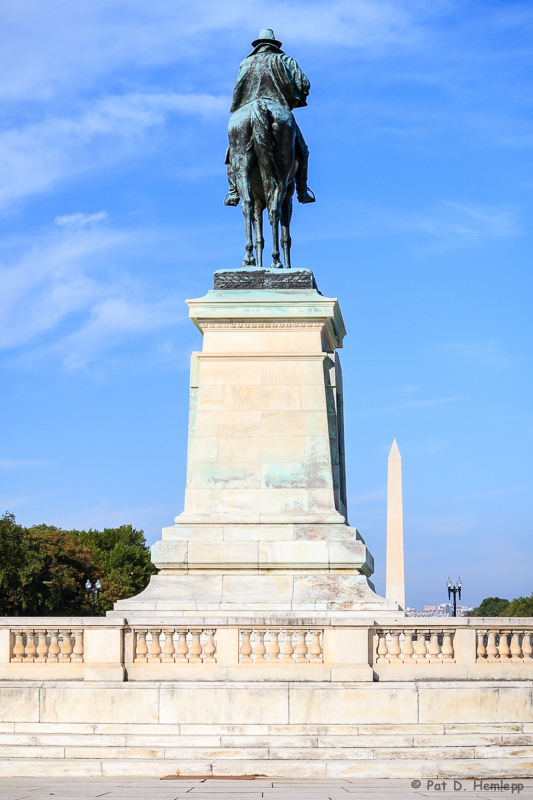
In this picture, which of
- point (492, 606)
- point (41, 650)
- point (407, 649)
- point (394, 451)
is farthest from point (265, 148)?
point (492, 606)

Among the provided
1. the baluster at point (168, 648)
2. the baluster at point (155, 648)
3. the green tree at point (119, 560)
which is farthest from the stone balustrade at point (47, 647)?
the green tree at point (119, 560)

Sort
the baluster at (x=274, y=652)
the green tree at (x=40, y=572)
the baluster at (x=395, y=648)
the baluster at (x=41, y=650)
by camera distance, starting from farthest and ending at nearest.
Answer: the green tree at (x=40, y=572) → the baluster at (x=41, y=650) → the baluster at (x=395, y=648) → the baluster at (x=274, y=652)

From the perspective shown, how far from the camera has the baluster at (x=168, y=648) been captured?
51.7ft

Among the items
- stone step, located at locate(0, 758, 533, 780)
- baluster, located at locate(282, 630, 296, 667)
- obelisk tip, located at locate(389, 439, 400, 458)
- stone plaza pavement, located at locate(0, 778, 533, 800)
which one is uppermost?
obelisk tip, located at locate(389, 439, 400, 458)

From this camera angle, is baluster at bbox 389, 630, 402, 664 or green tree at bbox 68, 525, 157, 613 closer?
baluster at bbox 389, 630, 402, 664

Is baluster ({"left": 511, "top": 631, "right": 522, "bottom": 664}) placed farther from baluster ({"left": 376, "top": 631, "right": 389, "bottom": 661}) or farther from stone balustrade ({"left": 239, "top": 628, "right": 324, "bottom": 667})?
stone balustrade ({"left": 239, "top": 628, "right": 324, "bottom": 667})

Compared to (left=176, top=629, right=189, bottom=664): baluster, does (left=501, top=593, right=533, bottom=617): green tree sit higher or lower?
higher

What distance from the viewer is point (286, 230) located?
22.4m

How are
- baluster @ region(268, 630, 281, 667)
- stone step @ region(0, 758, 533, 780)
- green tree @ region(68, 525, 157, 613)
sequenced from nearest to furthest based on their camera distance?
stone step @ region(0, 758, 533, 780) → baluster @ region(268, 630, 281, 667) → green tree @ region(68, 525, 157, 613)

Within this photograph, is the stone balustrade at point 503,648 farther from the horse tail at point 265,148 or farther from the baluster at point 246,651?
the horse tail at point 265,148

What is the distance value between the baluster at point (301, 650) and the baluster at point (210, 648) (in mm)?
1172

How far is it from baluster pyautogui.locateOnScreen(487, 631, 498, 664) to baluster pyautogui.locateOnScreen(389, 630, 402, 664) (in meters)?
1.26

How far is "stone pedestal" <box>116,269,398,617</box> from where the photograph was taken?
18281mm

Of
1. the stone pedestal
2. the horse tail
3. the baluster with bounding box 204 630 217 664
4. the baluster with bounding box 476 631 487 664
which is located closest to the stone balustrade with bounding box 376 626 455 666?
the baluster with bounding box 476 631 487 664
